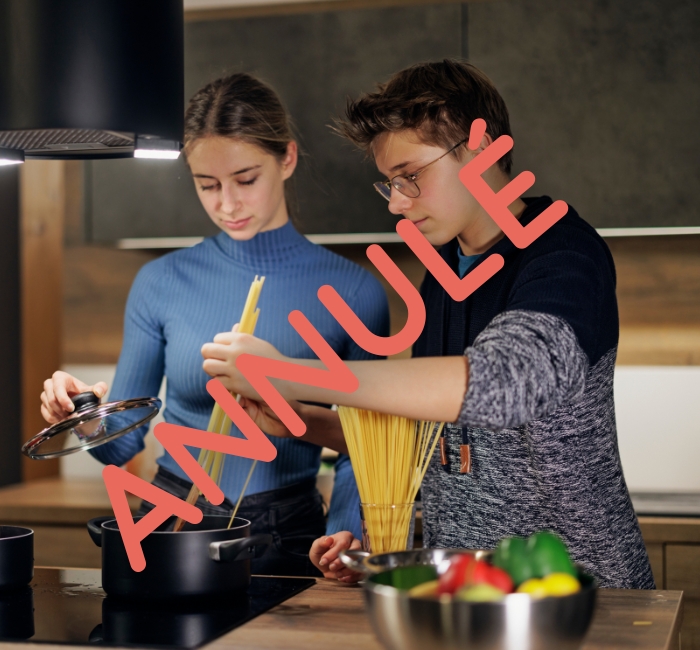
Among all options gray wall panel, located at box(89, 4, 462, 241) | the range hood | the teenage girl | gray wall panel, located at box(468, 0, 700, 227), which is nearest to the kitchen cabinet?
gray wall panel, located at box(468, 0, 700, 227)

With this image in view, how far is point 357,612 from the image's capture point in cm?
114

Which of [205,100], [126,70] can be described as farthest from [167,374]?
[126,70]

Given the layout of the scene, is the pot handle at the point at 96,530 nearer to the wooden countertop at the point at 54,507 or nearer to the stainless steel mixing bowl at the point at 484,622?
the stainless steel mixing bowl at the point at 484,622

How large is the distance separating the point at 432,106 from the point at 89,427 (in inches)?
27.8

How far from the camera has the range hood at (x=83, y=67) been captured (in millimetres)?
1185

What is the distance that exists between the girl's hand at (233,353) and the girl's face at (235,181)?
2.69ft

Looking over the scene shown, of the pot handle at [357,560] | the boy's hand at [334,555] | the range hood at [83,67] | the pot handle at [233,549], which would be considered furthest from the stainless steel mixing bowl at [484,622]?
the range hood at [83,67]

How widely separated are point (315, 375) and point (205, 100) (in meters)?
1.04

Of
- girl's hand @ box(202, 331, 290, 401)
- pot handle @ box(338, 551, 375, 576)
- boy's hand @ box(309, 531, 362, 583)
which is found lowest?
boy's hand @ box(309, 531, 362, 583)

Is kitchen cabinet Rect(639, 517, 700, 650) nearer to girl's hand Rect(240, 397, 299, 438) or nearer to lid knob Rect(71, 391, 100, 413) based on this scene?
girl's hand Rect(240, 397, 299, 438)

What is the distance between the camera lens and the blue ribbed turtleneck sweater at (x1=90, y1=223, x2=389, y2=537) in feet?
5.90

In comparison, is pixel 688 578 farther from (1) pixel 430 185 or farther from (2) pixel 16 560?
(2) pixel 16 560

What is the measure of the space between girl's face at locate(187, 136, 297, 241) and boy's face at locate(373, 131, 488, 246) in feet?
1.46

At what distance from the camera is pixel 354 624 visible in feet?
3.56
